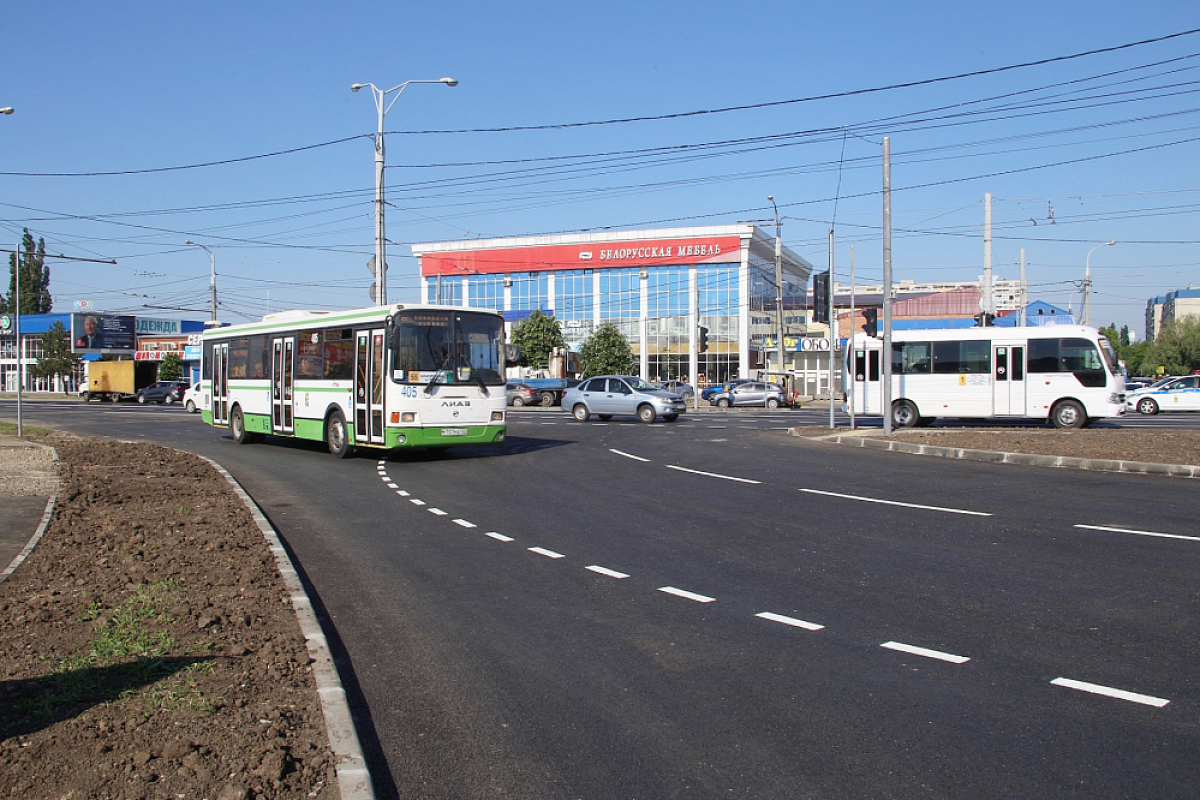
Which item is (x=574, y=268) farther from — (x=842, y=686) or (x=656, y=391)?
(x=842, y=686)

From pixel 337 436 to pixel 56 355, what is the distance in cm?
7408

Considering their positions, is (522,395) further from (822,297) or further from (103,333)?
(103,333)

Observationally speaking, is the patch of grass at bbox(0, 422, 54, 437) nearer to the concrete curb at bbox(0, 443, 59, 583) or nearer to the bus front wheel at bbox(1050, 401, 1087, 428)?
the concrete curb at bbox(0, 443, 59, 583)

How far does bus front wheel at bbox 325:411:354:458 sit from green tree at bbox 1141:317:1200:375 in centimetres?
7970

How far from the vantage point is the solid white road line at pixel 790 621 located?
19.6ft

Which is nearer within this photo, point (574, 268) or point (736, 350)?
point (736, 350)

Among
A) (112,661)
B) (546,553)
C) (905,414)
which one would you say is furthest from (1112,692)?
(905,414)

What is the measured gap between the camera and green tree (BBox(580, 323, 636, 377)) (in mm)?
69125

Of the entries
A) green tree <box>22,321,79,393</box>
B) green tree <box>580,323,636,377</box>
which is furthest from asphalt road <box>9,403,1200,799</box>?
green tree <box>22,321,79,393</box>

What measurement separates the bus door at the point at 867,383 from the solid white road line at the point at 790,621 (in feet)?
74.1

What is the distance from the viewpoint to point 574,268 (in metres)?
87.1

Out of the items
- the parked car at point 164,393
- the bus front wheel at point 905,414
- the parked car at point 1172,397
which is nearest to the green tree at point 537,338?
the parked car at point 164,393

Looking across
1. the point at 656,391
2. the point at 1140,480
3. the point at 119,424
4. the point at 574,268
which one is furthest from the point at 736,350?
the point at 1140,480

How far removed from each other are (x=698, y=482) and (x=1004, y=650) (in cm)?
874
